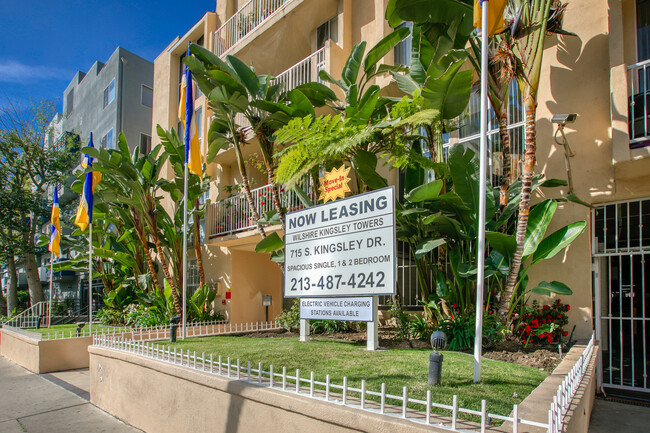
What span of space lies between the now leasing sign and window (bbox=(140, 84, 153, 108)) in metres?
21.7

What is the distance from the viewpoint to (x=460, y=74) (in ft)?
22.5

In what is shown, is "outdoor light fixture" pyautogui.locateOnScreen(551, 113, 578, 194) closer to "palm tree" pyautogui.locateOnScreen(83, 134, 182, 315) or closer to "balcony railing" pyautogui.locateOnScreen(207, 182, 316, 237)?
"balcony railing" pyautogui.locateOnScreen(207, 182, 316, 237)

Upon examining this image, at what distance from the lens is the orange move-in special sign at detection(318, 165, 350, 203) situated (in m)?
7.36

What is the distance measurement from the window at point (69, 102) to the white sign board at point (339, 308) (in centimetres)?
3276

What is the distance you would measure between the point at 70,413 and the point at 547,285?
8.59m

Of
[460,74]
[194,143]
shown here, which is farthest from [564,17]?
[194,143]

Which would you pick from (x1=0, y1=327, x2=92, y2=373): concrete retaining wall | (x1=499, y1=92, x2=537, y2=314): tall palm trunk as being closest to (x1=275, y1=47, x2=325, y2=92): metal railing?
(x1=499, y1=92, x2=537, y2=314): tall palm trunk

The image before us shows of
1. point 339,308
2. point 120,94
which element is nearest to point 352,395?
point 339,308

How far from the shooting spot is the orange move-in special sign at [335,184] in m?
7.36

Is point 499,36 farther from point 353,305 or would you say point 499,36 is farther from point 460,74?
point 353,305

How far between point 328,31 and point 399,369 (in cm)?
1156

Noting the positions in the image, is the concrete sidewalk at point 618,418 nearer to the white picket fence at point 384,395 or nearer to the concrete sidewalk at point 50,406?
the white picket fence at point 384,395

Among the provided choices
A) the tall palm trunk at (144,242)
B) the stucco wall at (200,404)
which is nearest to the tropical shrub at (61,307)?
the tall palm trunk at (144,242)

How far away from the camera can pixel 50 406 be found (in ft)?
28.9
